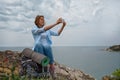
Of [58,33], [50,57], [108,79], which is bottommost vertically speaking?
[108,79]

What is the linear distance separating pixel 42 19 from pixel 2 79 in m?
3.53

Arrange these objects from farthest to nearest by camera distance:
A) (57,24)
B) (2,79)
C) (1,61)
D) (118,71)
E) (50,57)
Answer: (1,61), (118,71), (50,57), (57,24), (2,79)

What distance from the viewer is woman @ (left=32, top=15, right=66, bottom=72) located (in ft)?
32.6

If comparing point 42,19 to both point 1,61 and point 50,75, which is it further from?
point 1,61

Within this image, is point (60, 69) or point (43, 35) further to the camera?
point (60, 69)

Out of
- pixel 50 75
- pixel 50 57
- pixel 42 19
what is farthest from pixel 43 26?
pixel 50 75

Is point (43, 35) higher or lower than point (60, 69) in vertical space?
higher

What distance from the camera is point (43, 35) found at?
33.4 ft

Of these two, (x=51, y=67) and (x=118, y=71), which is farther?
(x=118, y=71)

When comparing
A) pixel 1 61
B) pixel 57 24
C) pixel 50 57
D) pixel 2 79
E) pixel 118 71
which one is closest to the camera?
pixel 2 79

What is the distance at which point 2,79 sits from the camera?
667cm

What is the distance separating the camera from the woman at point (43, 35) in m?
9.93

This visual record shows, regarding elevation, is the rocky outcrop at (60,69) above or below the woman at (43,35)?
below

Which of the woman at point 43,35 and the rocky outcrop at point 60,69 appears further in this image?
the rocky outcrop at point 60,69
